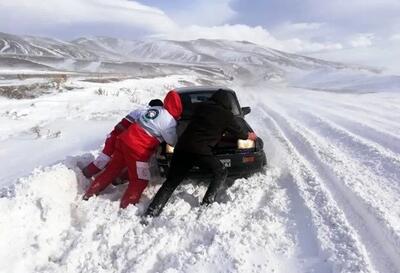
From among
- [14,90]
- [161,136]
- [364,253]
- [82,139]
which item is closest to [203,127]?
[161,136]

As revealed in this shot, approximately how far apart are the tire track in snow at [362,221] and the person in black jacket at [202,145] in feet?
4.90

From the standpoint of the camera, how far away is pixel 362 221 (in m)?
5.03

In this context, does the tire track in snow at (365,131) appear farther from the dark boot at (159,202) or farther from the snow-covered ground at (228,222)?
the dark boot at (159,202)

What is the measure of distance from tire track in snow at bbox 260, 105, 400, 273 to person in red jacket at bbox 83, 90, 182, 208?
7.01 feet

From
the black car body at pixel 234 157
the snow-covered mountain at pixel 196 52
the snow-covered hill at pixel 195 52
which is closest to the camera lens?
the black car body at pixel 234 157

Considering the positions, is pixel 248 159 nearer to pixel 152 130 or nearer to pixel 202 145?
pixel 202 145

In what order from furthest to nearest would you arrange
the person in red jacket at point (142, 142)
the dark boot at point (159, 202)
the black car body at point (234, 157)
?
the black car body at point (234, 157) → the person in red jacket at point (142, 142) → the dark boot at point (159, 202)

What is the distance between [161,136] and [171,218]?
1.15 meters

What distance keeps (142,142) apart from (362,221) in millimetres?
2652

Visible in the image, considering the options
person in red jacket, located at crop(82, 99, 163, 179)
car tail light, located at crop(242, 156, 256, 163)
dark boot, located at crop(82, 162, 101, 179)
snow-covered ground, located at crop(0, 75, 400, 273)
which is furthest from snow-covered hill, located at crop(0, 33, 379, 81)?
car tail light, located at crop(242, 156, 256, 163)

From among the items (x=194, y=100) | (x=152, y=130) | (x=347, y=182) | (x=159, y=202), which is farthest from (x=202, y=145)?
(x=194, y=100)

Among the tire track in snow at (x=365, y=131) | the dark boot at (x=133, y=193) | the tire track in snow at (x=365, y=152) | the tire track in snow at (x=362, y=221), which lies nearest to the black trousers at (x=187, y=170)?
Result: the dark boot at (x=133, y=193)

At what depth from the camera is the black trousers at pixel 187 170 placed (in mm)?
5719

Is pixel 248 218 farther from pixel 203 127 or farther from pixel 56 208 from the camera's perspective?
pixel 56 208
